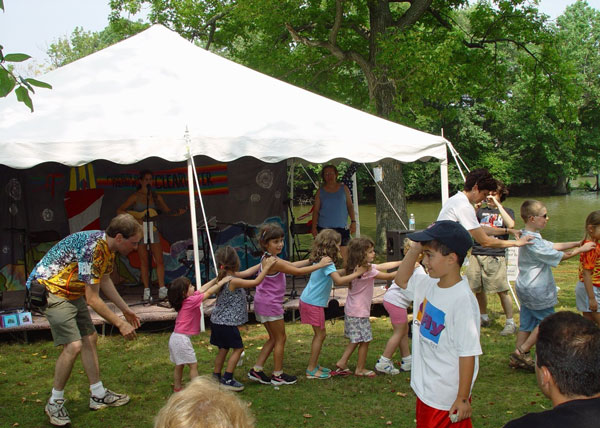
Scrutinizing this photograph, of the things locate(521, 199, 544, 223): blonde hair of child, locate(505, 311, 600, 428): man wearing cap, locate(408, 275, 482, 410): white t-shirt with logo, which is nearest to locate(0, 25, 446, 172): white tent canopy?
locate(521, 199, 544, 223): blonde hair of child

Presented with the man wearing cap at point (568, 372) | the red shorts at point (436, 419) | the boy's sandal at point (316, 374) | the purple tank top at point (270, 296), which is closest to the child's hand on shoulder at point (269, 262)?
the purple tank top at point (270, 296)

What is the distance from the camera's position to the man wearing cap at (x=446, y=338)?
316cm

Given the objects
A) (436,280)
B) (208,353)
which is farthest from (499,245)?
(208,353)

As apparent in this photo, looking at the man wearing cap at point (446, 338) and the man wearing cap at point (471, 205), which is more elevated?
the man wearing cap at point (471, 205)

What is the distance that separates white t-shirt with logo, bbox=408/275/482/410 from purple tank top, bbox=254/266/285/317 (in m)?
2.36

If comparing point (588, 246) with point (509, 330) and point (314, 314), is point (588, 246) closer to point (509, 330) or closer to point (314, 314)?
point (509, 330)

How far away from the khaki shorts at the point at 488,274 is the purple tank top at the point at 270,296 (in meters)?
2.77

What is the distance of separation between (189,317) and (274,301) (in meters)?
0.82

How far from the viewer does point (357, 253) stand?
5.71m

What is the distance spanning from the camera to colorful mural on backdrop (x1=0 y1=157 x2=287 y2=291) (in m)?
9.45

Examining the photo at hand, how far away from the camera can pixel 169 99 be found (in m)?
7.82

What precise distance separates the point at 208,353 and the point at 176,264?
141 inches

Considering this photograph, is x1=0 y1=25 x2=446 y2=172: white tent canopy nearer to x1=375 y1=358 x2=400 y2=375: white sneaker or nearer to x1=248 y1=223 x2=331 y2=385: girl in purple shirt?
x1=248 y1=223 x2=331 y2=385: girl in purple shirt

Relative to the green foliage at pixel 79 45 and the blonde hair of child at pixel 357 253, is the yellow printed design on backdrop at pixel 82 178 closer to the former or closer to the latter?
the blonde hair of child at pixel 357 253
